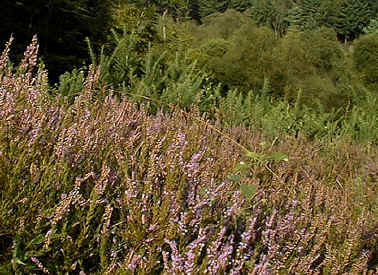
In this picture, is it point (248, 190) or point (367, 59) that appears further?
point (367, 59)

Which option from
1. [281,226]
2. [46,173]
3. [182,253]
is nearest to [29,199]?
[46,173]

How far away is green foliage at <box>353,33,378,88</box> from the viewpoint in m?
21.2

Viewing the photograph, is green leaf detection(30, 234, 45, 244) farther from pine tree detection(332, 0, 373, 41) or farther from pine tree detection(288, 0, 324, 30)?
pine tree detection(332, 0, 373, 41)

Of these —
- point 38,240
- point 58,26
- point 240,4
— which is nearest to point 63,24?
point 58,26

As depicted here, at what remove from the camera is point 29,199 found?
1312 mm

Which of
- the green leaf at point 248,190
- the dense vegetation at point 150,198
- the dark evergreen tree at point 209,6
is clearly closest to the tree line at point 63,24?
the dense vegetation at point 150,198

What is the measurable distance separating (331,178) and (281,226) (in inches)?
68.0

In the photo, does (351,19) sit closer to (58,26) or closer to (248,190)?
(58,26)

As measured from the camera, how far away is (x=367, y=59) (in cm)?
2280

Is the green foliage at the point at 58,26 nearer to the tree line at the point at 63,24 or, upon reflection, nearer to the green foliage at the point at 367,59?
the tree line at the point at 63,24

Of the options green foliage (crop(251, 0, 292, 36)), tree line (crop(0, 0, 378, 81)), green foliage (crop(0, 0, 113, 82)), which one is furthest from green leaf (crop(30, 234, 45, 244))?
green foliage (crop(251, 0, 292, 36))

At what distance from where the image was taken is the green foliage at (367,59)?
69.5 ft

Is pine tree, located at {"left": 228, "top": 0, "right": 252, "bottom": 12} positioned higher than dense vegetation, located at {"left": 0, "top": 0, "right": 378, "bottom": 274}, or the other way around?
dense vegetation, located at {"left": 0, "top": 0, "right": 378, "bottom": 274}

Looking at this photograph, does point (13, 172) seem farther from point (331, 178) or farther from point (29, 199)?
point (331, 178)
